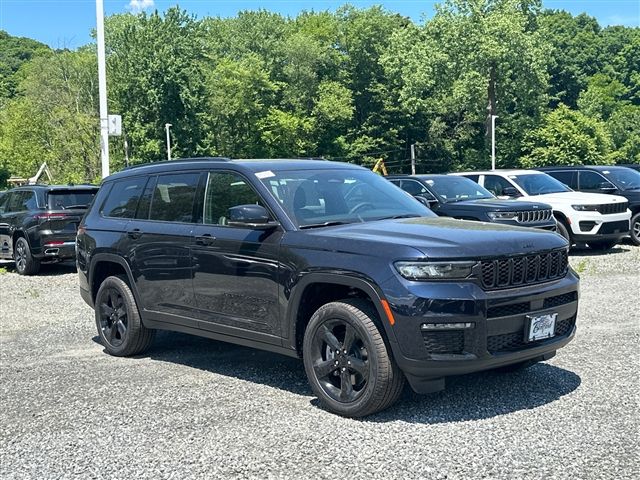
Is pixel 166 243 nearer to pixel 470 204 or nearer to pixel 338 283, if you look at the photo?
pixel 338 283

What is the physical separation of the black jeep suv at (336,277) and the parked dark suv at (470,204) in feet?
18.7

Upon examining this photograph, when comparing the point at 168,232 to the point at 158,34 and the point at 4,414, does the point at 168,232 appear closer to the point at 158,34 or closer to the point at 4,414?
the point at 4,414

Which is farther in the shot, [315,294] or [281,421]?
[315,294]

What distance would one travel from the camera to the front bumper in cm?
457

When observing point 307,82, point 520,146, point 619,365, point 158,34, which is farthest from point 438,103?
point 619,365

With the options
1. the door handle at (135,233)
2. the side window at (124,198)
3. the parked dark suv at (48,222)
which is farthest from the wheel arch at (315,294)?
the parked dark suv at (48,222)

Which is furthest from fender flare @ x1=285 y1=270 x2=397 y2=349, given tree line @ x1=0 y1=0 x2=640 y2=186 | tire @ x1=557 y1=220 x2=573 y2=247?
tree line @ x1=0 y1=0 x2=640 y2=186

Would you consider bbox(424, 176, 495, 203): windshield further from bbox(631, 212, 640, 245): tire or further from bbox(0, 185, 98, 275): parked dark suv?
bbox(0, 185, 98, 275): parked dark suv

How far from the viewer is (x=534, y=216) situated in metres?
13.0

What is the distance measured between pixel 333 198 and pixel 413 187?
8443mm

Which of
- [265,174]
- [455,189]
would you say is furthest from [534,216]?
[265,174]

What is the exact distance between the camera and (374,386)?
476cm

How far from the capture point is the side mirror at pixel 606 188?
16.1 meters

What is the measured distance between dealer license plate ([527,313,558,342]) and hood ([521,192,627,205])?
1020cm
